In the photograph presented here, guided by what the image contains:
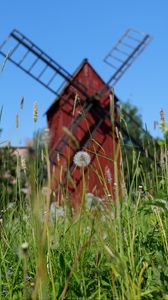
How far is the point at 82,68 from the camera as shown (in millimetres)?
18000

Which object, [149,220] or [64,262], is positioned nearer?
[64,262]

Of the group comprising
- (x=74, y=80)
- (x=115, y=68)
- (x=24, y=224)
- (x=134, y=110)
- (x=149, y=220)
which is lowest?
(x=24, y=224)

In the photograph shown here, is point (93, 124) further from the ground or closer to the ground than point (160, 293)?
further from the ground

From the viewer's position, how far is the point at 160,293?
186 cm

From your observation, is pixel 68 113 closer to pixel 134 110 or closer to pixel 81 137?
pixel 81 137

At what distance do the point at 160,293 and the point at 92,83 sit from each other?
53.6ft

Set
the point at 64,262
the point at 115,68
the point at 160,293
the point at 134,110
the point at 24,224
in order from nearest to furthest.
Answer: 1. the point at 160,293
2. the point at 64,262
3. the point at 24,224
4. the point at 115,68
5. the point at 134,110

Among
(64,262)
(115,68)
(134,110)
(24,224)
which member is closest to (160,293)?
(64,262)

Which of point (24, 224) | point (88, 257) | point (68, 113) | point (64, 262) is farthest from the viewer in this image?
point (68, 113)

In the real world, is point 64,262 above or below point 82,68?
below

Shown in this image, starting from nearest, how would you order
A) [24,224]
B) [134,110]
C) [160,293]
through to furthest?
1. [160,293]
2. [24,224]
3. [134,110]

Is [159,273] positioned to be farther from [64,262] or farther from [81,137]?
[81,137]

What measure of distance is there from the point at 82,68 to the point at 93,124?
6.05ft

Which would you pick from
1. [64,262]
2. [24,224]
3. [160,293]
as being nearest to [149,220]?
[24,224]
